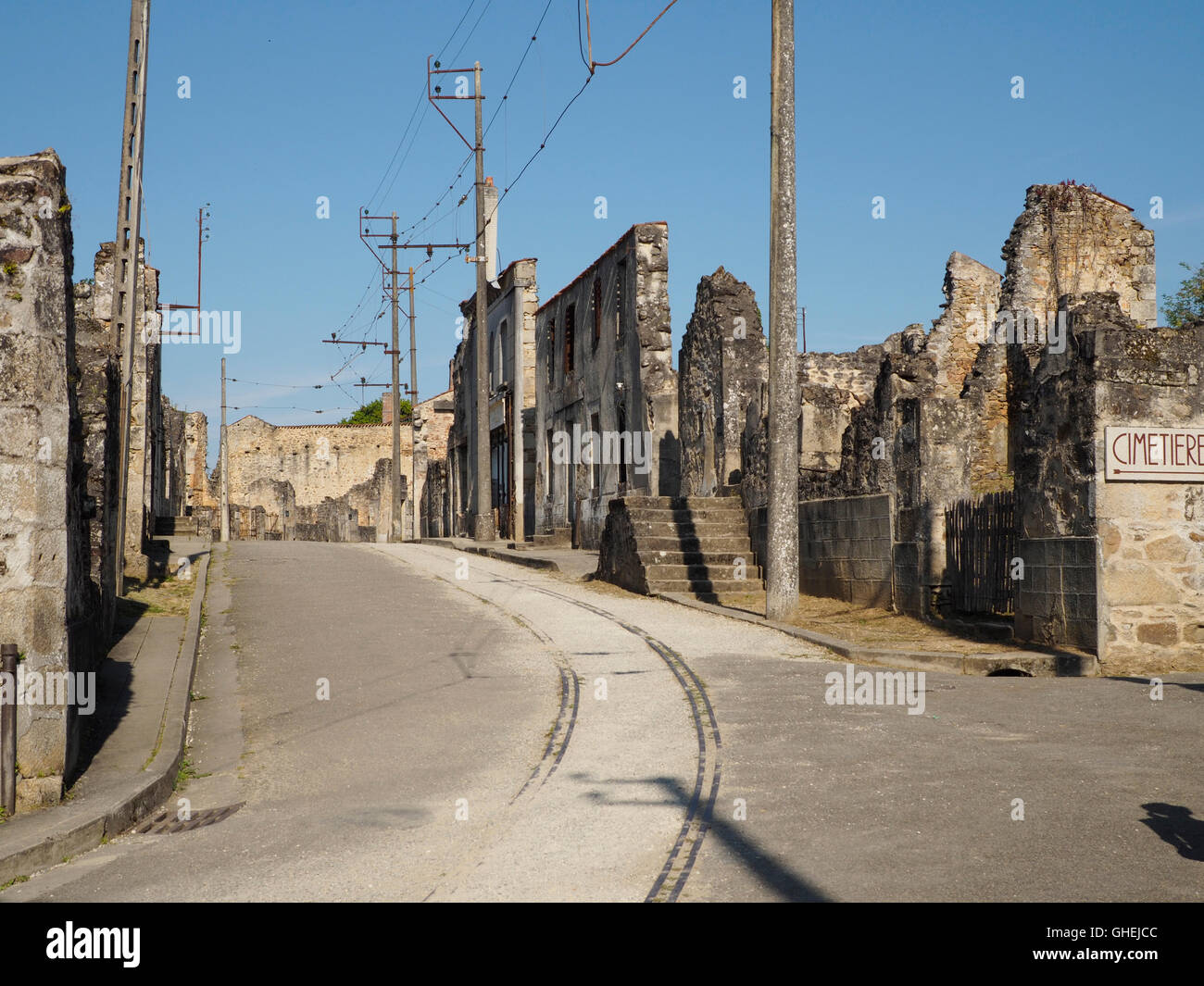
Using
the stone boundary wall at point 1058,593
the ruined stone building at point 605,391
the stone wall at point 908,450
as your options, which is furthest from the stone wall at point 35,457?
the ruined stone building at point 605,391

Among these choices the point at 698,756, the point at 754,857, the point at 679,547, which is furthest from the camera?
the point at 679,547

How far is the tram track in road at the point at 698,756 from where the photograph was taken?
17.9 feet

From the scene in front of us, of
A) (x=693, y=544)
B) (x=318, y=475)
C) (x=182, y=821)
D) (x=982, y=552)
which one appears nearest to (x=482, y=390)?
(x=693, y=544)

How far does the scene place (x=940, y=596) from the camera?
1402cm

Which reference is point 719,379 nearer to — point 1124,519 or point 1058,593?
point 1058,593

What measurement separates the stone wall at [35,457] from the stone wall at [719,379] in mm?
13651

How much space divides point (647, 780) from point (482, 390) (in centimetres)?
2436

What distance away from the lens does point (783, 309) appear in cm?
1466

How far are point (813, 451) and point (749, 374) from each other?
104 inches

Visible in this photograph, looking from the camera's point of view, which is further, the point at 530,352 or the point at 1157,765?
the point at 530,352

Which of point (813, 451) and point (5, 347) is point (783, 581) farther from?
point (5, 347)

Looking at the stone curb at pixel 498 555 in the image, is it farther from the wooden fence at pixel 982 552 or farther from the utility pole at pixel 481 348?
the wooden fence at pixel 982 552

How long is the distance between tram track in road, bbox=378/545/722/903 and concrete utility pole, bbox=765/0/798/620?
1939mm
